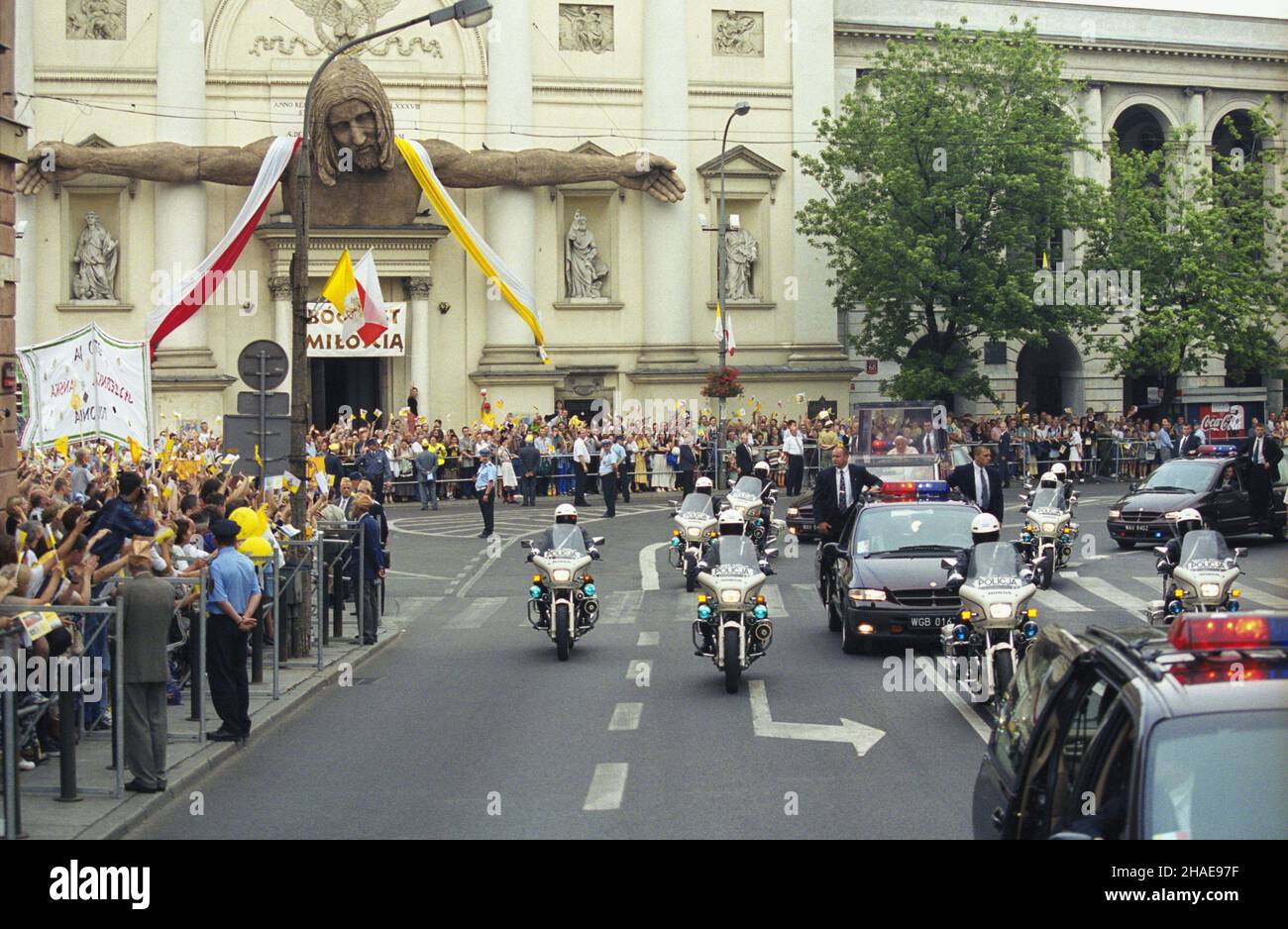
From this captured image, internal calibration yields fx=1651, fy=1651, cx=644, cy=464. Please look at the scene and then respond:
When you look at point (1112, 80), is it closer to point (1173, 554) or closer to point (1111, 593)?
point (1111, 593)

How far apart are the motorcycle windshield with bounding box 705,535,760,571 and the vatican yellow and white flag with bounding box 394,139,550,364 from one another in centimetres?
2111

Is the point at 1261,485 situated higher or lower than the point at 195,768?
higher

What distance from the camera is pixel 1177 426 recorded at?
50.4 m

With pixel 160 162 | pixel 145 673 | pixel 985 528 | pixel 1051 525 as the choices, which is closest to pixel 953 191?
pixel 160 162

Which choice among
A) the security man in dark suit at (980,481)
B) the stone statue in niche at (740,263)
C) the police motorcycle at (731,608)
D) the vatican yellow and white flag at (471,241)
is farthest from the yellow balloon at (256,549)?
the stone statue in niche at (740,263)

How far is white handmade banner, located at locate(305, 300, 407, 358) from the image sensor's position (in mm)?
44938

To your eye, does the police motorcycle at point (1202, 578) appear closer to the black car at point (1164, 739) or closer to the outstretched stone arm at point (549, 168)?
the black car at point (1164, 739)

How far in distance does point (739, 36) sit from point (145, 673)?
43172 mm

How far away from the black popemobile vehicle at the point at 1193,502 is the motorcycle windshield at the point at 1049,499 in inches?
112

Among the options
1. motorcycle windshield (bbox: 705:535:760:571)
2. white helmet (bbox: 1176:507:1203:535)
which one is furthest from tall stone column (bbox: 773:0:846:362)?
motorcycle windshield (bbox: 705:535:760:571)

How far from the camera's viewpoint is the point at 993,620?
1384 centimetres

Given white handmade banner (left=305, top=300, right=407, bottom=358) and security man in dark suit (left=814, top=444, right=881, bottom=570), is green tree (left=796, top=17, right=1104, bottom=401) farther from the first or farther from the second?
security man in dark suit (left=814, top=444, right=881, bottom=570)
